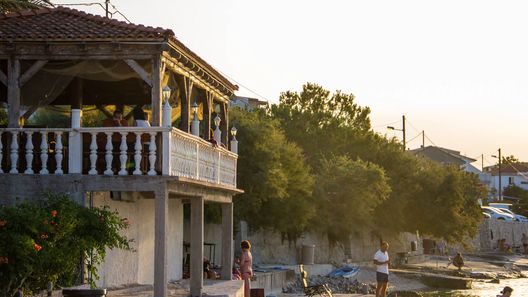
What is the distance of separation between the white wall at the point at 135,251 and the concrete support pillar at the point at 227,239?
146cm

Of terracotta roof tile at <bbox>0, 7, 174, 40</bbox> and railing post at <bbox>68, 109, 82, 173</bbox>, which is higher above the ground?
terracotta roof tile at <bbox>0, 7, 174, 40</bbox>

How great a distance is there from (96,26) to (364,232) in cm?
3587

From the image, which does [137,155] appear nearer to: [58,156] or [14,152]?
[58,156]

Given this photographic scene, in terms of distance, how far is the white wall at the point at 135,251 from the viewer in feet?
75.9

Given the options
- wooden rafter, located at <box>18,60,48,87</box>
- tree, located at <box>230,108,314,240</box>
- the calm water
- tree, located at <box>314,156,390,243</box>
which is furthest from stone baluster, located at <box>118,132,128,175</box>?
tree, located at <box>314,156,390,243</box>

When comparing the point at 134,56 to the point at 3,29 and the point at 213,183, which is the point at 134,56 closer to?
the point at 3,29

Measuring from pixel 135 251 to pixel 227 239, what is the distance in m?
3.91

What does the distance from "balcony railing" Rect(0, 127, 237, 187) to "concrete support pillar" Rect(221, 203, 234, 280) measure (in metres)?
6.83

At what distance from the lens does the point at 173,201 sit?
2845 centimetres

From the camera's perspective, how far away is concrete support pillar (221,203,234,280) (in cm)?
2766

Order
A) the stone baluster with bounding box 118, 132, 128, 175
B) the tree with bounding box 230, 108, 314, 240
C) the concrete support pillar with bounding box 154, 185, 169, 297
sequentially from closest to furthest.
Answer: the concrete support pillar with bounding box 154, 185, 169, 297
the stone baluster with bounding box 118, 132, 128, 175
the tree with bounding box 230, 108, 314, 240

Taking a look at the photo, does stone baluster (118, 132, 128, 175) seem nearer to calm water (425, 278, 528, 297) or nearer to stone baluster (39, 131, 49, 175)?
stone baluster (39, 131, 49, 175)

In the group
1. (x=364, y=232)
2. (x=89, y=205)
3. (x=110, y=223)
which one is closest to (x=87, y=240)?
(x=110, y=223)

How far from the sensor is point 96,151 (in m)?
19.8
